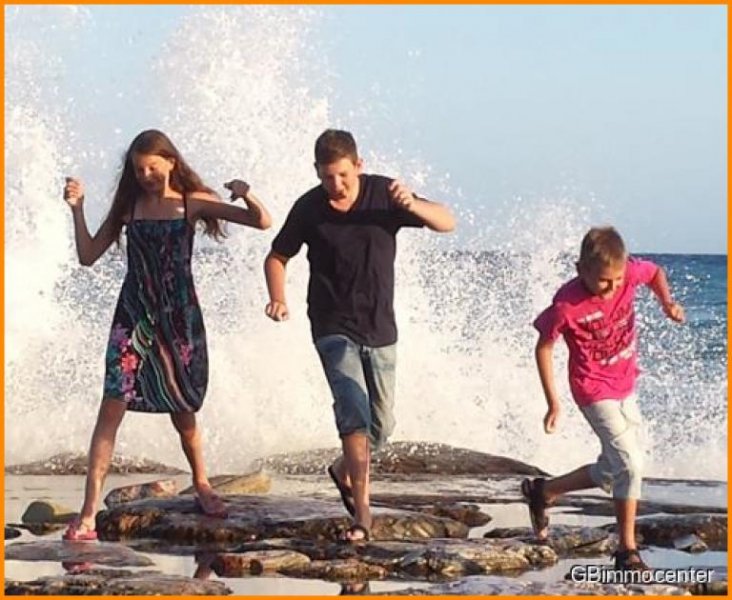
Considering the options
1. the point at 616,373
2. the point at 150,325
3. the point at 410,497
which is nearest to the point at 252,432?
the point at 410,497

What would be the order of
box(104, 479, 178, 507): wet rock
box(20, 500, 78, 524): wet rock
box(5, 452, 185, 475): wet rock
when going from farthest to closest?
box(5, 452, 185, 475): wet rock
box(104, 479, 178, 507): wet rock
box(20, 500, 78, 524): wet rock

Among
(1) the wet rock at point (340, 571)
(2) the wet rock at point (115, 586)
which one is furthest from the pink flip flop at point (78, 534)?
(1) the wet rock at point (340, 571)

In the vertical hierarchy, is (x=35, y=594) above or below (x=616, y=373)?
below

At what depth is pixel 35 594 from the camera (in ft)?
19.0

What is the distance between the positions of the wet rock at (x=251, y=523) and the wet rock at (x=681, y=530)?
790mm

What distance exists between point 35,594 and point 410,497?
2975 mm

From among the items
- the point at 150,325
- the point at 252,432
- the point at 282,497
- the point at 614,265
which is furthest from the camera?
the point at 252,432

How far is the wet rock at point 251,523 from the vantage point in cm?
710

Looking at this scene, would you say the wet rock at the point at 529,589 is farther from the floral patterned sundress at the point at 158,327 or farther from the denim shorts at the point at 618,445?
the floral patterned sundress at the point at 158,327

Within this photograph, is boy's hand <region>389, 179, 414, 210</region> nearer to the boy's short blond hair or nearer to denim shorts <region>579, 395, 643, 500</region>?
the boy's short blond hair

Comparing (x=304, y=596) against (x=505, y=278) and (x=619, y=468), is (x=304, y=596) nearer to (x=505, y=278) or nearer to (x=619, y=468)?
(x=619, y=468)

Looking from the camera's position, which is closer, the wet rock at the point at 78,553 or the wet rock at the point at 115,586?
the wet rock at the point at 115,586

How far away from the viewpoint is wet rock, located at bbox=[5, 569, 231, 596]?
18.9ft

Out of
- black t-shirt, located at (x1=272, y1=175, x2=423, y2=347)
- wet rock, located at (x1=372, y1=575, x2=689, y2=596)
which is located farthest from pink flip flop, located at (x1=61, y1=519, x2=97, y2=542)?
wet rock, located at (x1=372, y1=575, x2=689, y2=596)
